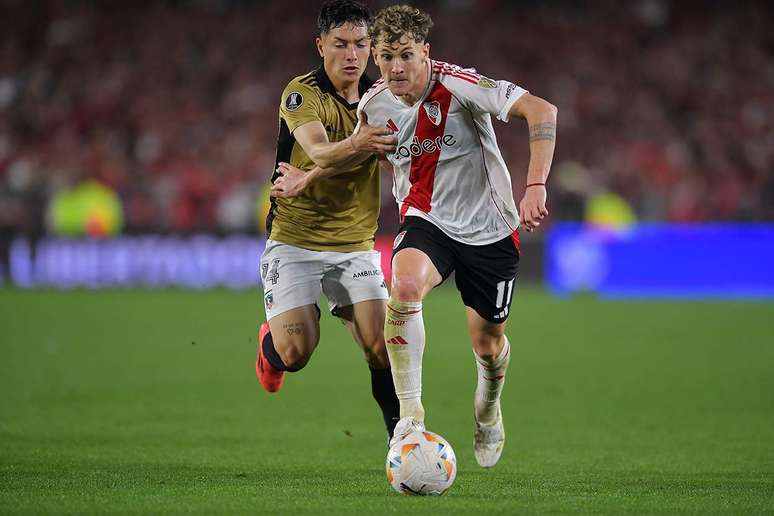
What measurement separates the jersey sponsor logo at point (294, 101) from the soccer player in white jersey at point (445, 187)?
573 millimetres

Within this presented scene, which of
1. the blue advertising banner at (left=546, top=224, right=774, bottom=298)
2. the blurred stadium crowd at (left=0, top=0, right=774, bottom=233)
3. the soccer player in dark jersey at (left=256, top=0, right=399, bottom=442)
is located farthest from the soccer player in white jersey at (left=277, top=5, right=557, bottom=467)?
the blurred stadium crowd at (left=0, top=0, right=774, bottom=233)

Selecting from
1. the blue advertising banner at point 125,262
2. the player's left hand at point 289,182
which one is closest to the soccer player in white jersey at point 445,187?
the player's left hand at point 289,182

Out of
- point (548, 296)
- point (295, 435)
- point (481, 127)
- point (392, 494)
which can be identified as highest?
point (481, 127)

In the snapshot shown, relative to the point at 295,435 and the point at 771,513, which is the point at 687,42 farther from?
the point at 771,513

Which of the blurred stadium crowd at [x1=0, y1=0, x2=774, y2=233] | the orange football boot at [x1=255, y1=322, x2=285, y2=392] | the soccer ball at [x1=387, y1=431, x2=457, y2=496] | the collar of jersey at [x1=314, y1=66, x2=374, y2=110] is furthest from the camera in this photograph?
the blurred stadium crowd at [x1=0, y1=0, x2=774, y2=233]

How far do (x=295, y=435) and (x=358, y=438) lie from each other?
1.33ft

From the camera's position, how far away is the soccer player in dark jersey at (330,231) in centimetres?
663

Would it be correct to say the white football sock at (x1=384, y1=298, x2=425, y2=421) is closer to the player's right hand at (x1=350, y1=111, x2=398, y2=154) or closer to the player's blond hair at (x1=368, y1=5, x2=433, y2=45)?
the player's right hand at (x1=350, y1=111, x2=398, y2=154)

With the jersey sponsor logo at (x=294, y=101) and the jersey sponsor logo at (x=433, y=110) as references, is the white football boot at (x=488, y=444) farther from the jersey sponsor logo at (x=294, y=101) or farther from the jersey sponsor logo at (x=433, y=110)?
the jersey sponsor logo at (x=294, y=101)

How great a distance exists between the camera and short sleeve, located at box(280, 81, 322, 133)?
6477 mm

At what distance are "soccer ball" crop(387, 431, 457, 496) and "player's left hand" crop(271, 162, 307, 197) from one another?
1.57 meters

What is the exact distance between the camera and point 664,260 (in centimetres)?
1903

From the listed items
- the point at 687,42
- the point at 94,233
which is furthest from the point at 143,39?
the point at 687,42

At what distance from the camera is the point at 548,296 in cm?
1923
